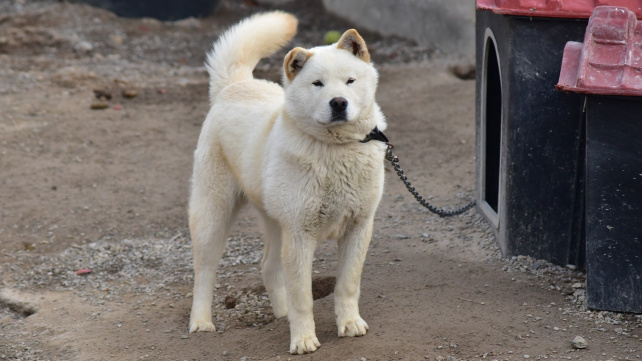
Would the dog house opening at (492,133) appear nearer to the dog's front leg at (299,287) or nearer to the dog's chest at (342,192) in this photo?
the dog's chest at (342,192)

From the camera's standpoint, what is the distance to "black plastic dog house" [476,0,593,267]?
12.7 ft

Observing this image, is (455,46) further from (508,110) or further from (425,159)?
(508,110)

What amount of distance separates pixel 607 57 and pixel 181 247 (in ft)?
10.1

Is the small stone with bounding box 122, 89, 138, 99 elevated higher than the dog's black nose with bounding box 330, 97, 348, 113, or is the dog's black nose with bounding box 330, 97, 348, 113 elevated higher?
the dog's black nose with bounding box 330, 97, 348, 113

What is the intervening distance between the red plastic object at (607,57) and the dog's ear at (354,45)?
901mm

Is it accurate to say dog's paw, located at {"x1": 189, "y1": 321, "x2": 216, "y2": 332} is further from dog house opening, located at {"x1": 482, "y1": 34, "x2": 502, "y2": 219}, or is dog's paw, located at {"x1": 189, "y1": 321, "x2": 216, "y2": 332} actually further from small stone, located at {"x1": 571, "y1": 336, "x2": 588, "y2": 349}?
dog house opening, located at {"x1": 482, "y1": 34, "x2": 502, "y2": 219}

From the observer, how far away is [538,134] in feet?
13.1

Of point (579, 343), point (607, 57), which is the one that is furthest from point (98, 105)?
point (579, 343)

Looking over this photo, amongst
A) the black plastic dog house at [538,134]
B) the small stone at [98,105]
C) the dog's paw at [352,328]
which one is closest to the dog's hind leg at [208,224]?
the dog's paw at [352,328]

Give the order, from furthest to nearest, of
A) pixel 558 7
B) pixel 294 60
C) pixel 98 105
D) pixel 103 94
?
pixel 103 94, pixel 98 105, pixel 558 7, pixel 294 60

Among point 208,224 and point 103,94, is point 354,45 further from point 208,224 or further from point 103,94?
point 103,94

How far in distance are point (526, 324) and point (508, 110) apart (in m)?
1.19

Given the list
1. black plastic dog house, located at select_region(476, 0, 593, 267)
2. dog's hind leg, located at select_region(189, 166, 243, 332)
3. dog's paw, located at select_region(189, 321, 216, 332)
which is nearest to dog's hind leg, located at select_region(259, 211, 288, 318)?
dog's hind leg, located at select_region(189, 166, 243, 332)

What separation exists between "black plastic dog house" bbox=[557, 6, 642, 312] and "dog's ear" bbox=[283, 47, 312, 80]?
1.17 metres
